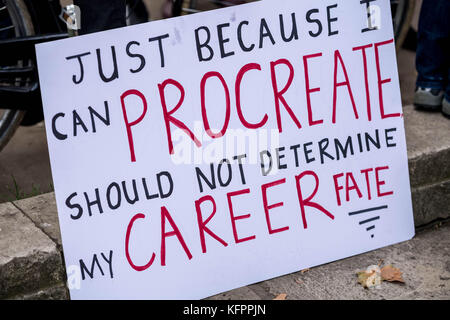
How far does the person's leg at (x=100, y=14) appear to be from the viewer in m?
2.28

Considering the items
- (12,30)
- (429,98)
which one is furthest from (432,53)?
(12,30)

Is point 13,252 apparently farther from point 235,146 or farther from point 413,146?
point 413,146

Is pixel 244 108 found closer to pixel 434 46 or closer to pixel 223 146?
pixel 223 146

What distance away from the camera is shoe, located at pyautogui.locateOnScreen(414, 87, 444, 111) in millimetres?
3004

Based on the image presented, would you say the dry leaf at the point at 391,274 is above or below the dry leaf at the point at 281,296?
below

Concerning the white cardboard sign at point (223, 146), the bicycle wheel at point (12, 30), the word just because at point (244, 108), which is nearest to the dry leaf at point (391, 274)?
the white cardboard sign at point (223, 146)

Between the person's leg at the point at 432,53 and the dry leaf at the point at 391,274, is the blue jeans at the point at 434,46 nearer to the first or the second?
the person's leg at the point at 432,53

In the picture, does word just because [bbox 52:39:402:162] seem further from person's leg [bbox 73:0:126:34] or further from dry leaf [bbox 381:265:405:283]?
dry leaf [bbox 381:265:405:283]

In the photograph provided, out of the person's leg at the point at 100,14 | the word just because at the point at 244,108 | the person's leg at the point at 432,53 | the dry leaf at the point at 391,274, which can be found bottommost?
the dry leaf at the point at 391,274

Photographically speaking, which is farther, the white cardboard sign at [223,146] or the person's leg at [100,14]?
the person's leg at [100,14]

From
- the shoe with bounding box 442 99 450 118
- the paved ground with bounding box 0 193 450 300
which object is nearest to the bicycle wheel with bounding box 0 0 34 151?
the paved ground with bounding box 0 193 450 300

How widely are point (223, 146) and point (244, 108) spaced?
0.46 feet

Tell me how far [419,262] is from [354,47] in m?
0.78

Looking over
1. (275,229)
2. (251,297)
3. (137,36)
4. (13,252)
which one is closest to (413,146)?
(275,229)
